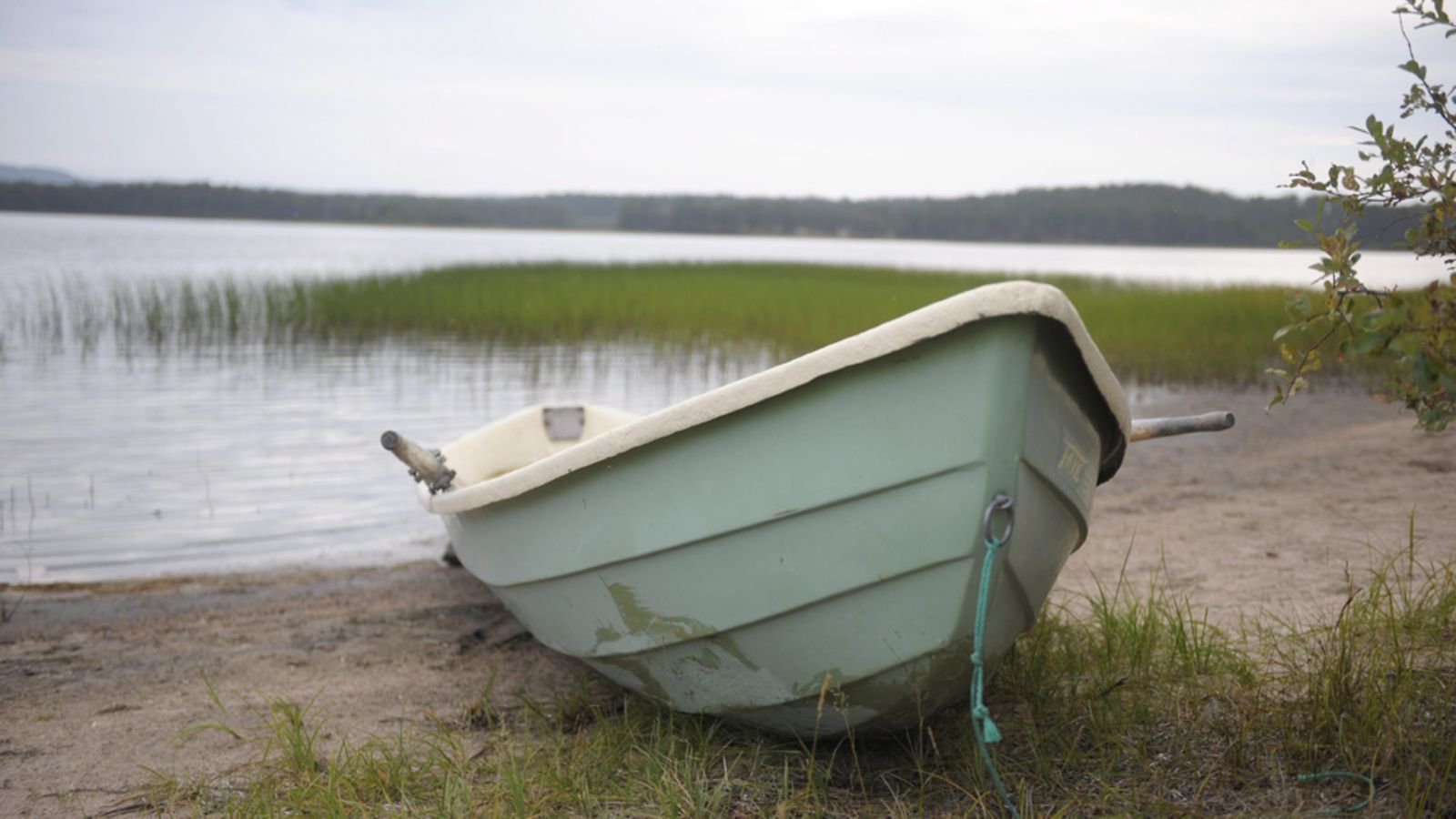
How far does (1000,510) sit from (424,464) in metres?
1.89

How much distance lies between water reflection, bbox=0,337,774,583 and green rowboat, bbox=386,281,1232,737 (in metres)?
3.51

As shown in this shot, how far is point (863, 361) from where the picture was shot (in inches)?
82.7

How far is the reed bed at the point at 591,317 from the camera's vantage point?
1259 cm

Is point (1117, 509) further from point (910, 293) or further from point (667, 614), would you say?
point (910, 293)

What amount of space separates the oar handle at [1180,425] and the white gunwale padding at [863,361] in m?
0.34

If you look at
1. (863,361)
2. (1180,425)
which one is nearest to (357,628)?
(863,361)

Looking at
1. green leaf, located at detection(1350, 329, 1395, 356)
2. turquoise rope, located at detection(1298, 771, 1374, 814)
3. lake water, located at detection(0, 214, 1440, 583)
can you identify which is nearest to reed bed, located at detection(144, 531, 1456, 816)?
turquoise rope, located at detection(1298, 771, 1374, 814)

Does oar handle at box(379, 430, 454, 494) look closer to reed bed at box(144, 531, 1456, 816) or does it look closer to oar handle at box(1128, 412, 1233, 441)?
reed bed at box(144, 531, 1456, 816)

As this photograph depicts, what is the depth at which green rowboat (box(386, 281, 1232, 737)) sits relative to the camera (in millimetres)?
2107

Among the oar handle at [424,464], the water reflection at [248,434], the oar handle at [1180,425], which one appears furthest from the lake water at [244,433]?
the oar handle at [1180,425]

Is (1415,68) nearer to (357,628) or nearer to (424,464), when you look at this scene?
(424,464)

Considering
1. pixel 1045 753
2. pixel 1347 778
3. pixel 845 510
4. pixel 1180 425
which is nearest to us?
pixel 845 510

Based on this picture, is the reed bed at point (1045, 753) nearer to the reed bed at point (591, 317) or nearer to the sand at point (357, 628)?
the sand at point (357, 628)

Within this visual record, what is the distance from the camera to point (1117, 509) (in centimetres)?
617
